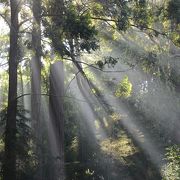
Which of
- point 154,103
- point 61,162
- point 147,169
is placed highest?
point 154,103

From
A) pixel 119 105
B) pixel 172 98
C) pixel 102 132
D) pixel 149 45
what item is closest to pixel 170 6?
pixel 149 45

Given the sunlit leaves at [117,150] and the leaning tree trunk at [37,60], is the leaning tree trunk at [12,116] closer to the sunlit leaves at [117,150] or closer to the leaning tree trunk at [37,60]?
the leaning tree trunk at [37,60]

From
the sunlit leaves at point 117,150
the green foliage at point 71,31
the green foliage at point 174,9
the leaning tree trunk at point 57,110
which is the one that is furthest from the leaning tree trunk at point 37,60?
the sunlit leaves at point 117,150

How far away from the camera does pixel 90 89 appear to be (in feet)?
55.7

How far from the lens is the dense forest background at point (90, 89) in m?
13.1

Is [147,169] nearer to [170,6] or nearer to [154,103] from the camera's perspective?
[154,103]

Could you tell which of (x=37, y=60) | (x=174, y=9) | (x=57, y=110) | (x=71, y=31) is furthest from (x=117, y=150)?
(x=71, y=31)

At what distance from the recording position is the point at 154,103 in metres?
28.9

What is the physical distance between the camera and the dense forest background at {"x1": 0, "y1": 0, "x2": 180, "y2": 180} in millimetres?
13109

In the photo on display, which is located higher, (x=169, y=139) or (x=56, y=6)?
(x=56, y=6)

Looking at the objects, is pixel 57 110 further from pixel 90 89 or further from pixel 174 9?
pixel 174 9

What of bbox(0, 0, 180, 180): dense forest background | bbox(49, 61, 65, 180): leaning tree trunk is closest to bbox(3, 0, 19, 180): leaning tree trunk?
bbox(0, 0, 180, 180): dense forest background

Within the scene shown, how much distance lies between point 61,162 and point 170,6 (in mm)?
7684

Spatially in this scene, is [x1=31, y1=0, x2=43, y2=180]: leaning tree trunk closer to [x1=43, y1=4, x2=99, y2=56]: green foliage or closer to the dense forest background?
the dense forest background
